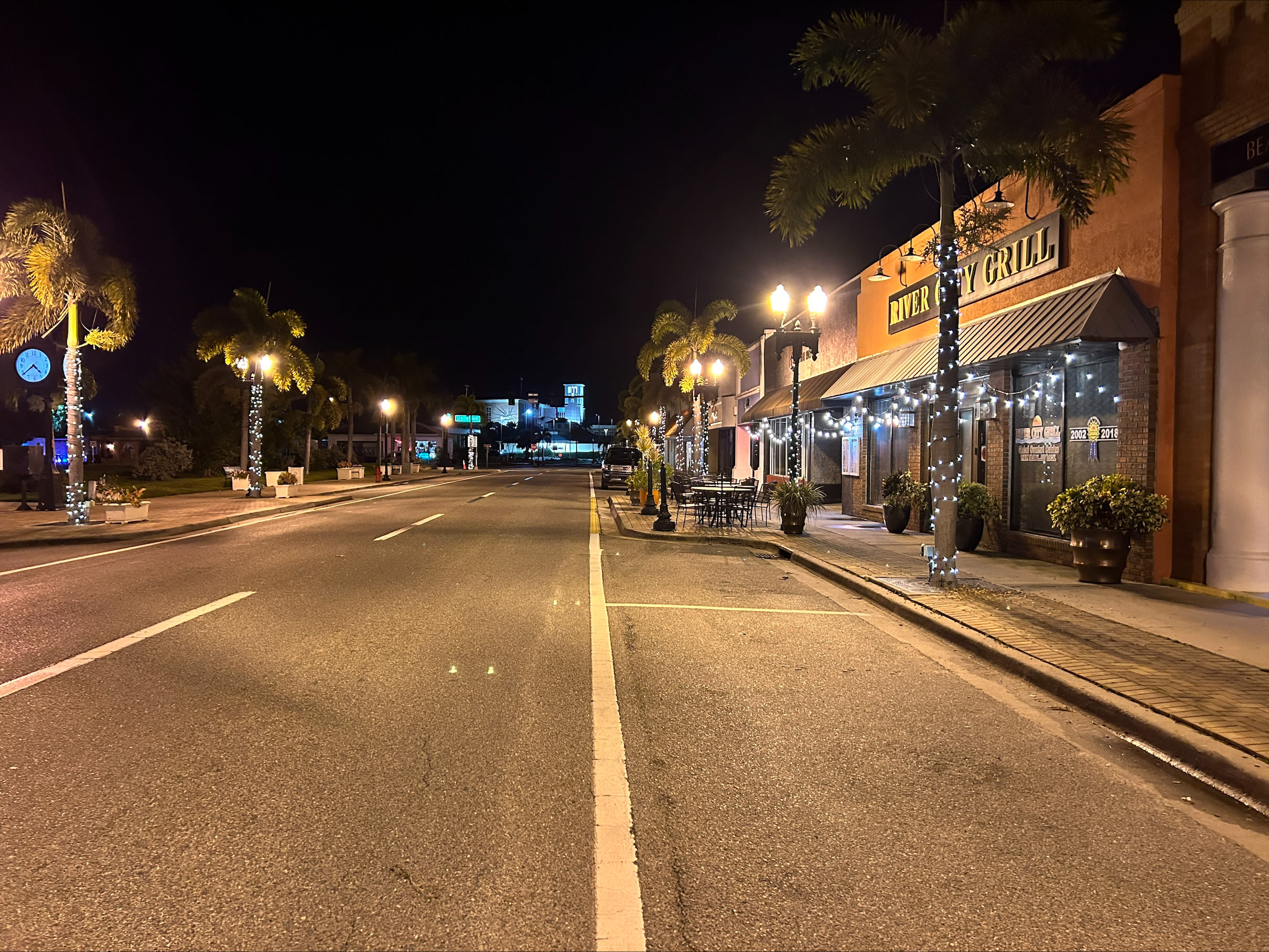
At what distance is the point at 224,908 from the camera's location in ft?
10.6

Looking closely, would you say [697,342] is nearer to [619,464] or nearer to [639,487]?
[619,464]

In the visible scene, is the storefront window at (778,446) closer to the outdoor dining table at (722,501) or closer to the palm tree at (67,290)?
the outdoor dining table at (722,501)

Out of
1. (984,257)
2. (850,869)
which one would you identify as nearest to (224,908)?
(850,869)

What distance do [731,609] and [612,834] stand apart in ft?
19.7

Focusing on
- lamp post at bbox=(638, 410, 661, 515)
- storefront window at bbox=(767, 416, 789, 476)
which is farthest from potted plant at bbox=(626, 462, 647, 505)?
storefront window at bbox=(767, 416, 789, 476)

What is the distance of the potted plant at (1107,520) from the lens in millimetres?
10617

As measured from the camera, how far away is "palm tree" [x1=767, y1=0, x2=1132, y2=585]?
393 inches

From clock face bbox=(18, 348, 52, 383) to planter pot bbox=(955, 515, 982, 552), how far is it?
24.6m

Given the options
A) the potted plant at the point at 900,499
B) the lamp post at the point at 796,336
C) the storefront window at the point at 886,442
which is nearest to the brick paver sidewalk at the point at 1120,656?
the potted plant at the point at 900,499

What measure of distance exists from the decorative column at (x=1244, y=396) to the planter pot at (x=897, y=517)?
24.5 ft

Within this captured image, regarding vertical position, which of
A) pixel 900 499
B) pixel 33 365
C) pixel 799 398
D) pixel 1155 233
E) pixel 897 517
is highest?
pixel 1155 233

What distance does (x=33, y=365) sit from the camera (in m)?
24.4

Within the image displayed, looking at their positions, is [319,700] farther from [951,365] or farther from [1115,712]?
[951,365]

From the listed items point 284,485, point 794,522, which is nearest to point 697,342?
point 284,485
